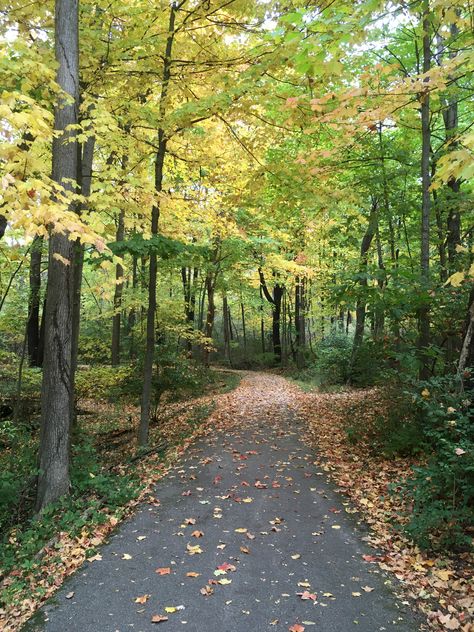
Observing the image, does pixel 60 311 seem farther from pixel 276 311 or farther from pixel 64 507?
pixel 276 311

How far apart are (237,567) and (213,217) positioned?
331 inches

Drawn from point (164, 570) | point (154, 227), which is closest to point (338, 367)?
point (154, 227)

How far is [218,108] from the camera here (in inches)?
277

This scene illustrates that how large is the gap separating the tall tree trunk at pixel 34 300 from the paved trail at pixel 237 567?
6.58 metres

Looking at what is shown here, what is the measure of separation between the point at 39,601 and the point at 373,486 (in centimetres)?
451

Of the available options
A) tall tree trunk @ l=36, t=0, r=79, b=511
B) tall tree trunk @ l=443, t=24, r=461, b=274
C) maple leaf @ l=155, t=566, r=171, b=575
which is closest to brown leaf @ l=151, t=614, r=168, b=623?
maple leaf @ l=155, t=566, r=171, b=575

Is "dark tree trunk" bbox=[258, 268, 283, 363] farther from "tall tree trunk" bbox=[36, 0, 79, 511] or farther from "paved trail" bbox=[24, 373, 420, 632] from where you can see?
"tall tree trunk" bbox=[36, 0, 79, 511]

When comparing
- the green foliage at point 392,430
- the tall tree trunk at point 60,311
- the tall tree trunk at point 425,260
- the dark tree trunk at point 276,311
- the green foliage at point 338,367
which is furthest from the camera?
the dark tree trunk at point 276,311

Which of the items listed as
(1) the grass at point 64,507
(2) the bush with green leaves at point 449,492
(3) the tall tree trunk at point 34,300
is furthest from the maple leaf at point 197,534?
(3) the tall tree trunk at point 34,300

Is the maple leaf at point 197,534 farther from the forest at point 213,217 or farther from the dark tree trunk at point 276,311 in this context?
the dark tree trunk at point 276,311

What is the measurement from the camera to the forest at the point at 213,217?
417cm

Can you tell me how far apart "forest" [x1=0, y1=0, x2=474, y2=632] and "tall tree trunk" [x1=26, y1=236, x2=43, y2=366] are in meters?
0.16

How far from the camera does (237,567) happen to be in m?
4.34

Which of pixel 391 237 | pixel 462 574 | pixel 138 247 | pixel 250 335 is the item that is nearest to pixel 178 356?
pixel 138 247
